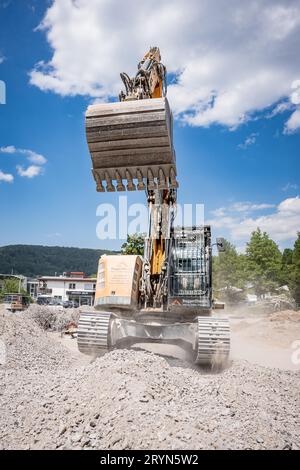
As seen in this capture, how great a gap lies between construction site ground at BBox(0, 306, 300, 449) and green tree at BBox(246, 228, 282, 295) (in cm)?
3199

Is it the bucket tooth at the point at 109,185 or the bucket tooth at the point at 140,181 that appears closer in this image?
the bucket tooth at the point at 140,181

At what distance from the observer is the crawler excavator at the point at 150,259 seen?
8.41 metres

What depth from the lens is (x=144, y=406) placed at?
16.6 feet

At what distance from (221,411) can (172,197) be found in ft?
20.2

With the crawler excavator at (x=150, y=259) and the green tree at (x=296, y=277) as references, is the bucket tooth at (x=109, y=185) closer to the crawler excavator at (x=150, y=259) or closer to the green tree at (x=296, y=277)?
the crawler excavator at (x=150, y=259)

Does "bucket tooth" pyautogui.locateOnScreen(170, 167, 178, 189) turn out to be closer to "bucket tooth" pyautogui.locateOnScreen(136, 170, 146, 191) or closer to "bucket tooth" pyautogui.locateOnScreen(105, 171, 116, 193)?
"bucket tooth" pyautogui.locateOnScreen(136, 170, 146, 191)

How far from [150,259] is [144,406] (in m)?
5.24

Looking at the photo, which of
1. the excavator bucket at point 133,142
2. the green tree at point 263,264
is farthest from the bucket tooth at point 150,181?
the green tree at point 263,264

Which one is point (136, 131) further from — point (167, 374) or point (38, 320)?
point (38, 320)

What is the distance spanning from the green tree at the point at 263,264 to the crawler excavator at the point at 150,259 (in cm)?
3135

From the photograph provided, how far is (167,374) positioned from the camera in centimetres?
720

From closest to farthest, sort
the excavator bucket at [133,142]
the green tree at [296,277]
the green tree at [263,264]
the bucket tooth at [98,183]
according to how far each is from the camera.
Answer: the excavator bucket at [133,142], the bucket tooth at [98,183], the green tree at [296,277], the green tree at [263,264]

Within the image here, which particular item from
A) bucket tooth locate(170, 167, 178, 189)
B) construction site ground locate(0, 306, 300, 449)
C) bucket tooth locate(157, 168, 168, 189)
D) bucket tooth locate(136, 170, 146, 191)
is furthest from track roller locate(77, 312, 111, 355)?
bucket tooth locate(170, 167, 178, 189)

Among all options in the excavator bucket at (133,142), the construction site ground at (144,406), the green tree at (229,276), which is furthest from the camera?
the green tree at (229,276)
